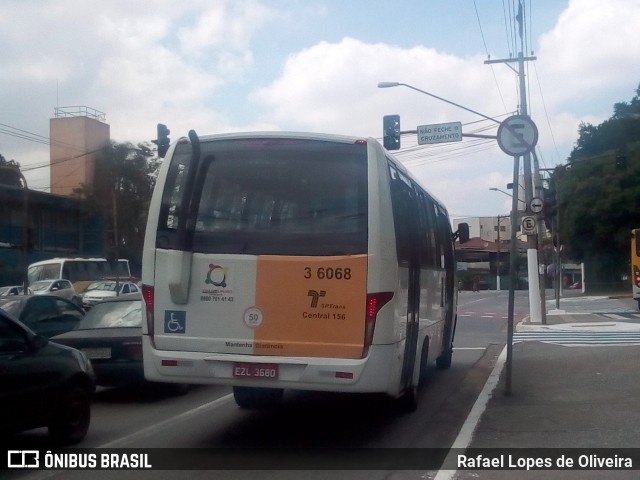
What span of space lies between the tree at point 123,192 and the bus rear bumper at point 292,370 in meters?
31.0

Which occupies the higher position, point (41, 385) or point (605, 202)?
→ point (605, 202)

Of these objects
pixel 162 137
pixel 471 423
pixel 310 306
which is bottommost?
pixel 471 423

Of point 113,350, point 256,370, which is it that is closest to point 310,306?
point 256,370

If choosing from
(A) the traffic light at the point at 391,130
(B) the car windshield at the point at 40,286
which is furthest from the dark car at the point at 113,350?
(B) the car windshield at the point at 40,286

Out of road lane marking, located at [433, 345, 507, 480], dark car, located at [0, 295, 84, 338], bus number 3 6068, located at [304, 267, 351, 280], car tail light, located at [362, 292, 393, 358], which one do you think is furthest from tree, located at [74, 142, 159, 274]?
car tail light, located at [362, 292, 393, 358]

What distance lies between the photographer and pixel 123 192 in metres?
41.2

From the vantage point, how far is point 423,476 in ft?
24.3

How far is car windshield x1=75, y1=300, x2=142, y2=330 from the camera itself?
40.5ft

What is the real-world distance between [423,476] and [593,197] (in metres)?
52.7

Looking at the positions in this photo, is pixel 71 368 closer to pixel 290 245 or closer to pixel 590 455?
pixel 290 245

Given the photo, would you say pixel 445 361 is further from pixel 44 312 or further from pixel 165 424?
pixel 44 312

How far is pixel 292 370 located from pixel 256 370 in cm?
36

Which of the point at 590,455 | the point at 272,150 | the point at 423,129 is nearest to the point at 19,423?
the point at 272,150

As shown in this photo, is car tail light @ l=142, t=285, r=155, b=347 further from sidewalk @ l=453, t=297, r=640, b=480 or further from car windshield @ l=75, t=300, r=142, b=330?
car windshield @ l=75, t=300, r=142, b=330
